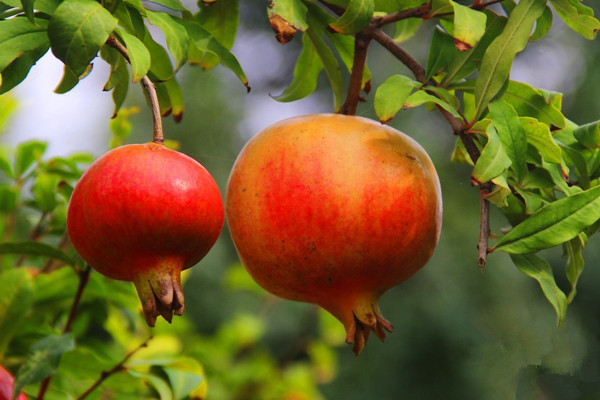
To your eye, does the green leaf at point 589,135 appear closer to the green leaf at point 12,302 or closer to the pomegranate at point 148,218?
the pomegranate at point 148,218

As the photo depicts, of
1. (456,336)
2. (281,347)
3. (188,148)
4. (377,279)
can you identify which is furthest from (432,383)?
(377,279)

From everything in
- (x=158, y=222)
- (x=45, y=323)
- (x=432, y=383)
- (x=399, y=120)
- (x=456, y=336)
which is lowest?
(x=432, y=383)

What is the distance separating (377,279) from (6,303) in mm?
538

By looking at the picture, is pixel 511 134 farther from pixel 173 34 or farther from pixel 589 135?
pixel 173 34

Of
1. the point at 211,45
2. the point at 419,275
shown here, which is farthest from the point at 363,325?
the point at 419,275

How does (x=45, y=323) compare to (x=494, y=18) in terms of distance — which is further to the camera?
(x=45, y=323)

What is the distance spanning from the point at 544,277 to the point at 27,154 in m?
0.93

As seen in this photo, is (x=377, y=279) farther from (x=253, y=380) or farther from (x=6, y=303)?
(x=253, y=380)

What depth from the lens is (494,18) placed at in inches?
31.6

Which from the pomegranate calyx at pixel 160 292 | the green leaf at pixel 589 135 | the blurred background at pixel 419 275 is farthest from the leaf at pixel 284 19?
the blurred background at pixel 419 275

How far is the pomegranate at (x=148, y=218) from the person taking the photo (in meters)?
0.62

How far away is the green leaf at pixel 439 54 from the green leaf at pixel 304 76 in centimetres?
22

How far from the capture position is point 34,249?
950 millimetres

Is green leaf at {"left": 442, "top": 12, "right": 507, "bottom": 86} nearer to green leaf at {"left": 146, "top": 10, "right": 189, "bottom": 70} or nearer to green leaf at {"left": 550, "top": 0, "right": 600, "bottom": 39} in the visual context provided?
green leaf at {"left": 550, "top": 0, "right": 600, "bottom": 39}
